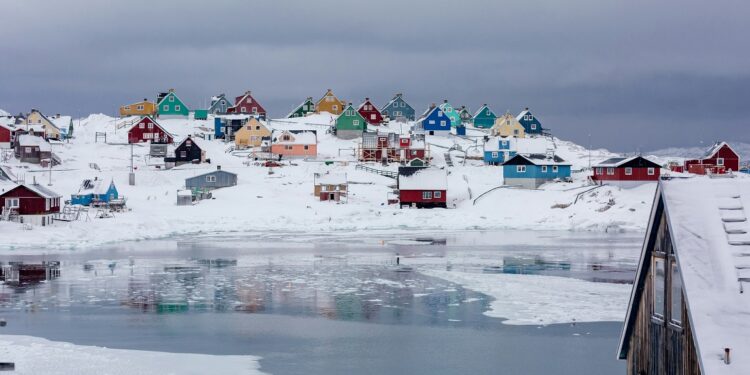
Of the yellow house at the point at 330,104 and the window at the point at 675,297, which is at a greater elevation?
the yellow house at the point at 330,104

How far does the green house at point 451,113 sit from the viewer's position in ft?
385

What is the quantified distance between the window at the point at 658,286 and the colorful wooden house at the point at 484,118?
355ft

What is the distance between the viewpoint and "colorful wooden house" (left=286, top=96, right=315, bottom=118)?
12419 cm

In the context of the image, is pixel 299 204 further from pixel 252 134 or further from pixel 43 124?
pixel 43 124

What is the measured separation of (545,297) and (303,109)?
95.6 meters

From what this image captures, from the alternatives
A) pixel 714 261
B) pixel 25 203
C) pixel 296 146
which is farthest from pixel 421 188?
pixel 714 261

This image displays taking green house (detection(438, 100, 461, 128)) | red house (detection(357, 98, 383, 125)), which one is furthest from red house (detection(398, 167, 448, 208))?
green house (detection(438, 100, 461, 128))

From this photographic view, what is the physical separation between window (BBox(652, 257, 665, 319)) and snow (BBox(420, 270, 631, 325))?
13907 millimetres

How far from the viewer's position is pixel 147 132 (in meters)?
97.8

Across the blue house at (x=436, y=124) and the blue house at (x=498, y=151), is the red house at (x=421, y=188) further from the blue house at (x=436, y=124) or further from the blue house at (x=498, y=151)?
the blue house at (x=436, y=124)

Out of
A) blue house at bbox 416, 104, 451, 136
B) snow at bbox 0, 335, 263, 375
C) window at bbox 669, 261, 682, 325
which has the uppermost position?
blue house at bbox 416, 104, 451, 136

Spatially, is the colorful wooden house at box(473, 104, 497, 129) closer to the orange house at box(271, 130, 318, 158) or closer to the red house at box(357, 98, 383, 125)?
the red house at box(357, 98, 383, 125)

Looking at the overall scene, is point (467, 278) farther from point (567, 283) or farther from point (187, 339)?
point (187, 339)

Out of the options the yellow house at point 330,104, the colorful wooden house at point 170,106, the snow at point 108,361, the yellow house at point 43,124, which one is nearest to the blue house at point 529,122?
the yellow house at point 330,104
